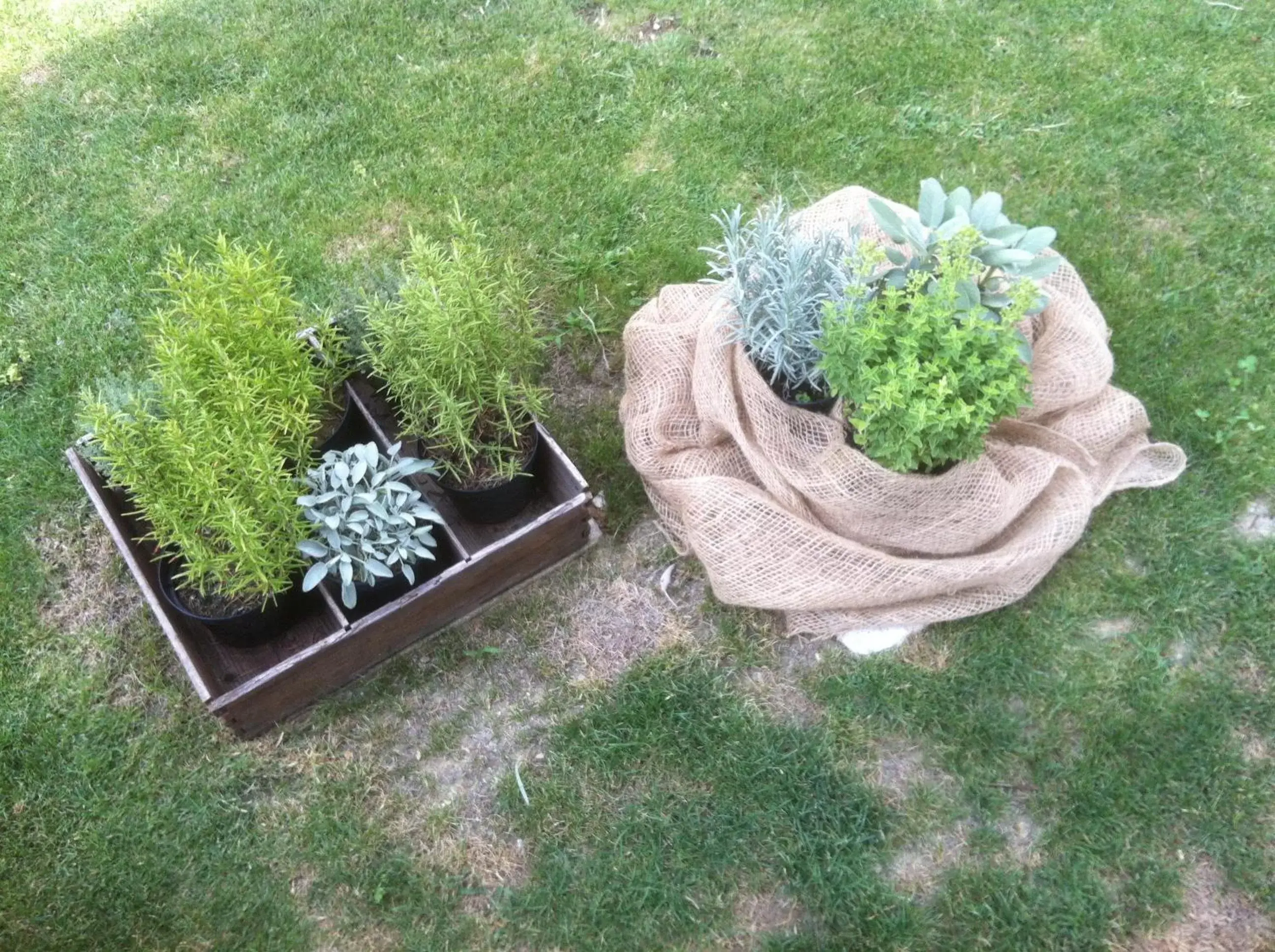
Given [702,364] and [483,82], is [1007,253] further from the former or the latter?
[483,82]

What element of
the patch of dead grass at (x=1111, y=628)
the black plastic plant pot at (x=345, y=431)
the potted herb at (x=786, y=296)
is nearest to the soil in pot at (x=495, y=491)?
the black plastic plant pot at (x=345, y=431)

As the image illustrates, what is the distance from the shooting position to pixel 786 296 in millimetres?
2525

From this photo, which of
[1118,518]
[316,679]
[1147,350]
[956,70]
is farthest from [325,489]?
[956,70]

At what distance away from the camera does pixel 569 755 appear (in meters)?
2.57

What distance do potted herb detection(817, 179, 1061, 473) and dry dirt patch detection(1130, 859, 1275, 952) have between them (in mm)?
1279

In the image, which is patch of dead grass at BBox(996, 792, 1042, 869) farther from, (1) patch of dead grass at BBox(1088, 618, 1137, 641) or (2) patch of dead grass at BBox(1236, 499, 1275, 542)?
(2) patch of dead grass at BBox(1236, 499, 1275, 542)

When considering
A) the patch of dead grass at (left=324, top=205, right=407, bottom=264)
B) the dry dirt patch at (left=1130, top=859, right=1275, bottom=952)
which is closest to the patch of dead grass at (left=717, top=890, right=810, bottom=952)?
the dry dirt patch at (left=1130, top=859, right=1275, bottom=952)

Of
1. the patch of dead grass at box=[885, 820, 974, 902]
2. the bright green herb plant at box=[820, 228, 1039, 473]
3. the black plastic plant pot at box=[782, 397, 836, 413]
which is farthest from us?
the black plastic plant pot at box=[782, 397, 836, 413]

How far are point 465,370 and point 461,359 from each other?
1.7 inches

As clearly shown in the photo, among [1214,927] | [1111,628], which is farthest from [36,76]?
[1214,927]

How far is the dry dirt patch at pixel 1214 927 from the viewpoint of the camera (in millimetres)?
2262

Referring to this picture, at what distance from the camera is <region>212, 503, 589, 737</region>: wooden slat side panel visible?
96.7 inches

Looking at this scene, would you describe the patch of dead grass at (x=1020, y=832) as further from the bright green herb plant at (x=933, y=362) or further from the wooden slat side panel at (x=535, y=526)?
the wooden slat side panel at (x=535, y=526)

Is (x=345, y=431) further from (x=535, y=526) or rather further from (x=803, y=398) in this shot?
(x=803, y=398)
